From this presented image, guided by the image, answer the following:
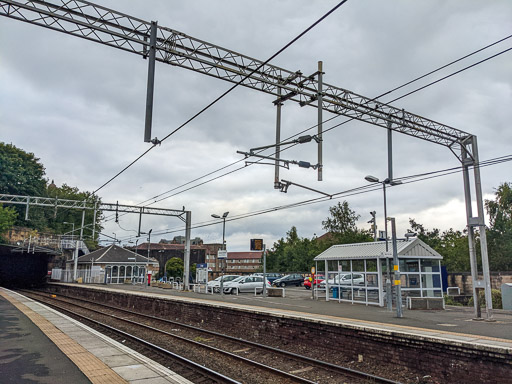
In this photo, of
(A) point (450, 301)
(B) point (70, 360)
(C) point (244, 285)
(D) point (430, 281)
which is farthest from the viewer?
(C) point (244, 285)

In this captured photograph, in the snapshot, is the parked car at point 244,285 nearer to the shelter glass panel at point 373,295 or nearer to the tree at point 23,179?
the shelter glass panel at point 373,295

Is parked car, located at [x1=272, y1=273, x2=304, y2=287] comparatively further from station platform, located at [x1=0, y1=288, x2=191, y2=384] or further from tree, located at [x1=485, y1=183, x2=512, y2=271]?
station platform, located at [x1=0, y1=288, x2=191, y2=384]

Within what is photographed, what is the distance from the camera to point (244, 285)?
109 ft

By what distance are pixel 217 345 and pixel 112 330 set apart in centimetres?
473

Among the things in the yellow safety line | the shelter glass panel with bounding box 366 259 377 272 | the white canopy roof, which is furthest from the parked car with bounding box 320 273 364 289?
the yellow safety line

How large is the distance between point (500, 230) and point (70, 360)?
47084 millimetres

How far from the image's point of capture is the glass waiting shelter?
21.9 metres

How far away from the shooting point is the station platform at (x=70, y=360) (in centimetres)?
754

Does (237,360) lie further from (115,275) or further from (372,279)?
(115,275)

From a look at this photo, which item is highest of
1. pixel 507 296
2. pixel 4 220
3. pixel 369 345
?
pixel 4 220

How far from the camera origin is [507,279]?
30484 mm

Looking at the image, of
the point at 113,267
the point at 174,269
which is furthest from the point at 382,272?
the point at 174,269

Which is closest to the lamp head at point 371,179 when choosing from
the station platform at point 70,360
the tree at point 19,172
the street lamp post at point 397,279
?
the street lamp post at point 397,279

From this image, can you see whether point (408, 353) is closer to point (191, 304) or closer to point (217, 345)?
point (217, 345)
